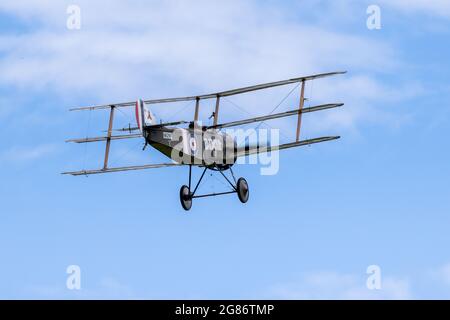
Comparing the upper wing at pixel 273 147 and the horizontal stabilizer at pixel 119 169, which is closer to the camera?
the upper wing at pixel 273 147

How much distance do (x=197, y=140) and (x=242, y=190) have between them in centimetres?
298

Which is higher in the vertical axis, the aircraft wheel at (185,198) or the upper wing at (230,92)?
the upper wing at (230,92)

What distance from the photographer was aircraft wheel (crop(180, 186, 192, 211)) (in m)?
43.5

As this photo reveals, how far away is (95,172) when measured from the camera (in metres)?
45.1

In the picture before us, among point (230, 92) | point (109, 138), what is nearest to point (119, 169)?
point (109, 138)

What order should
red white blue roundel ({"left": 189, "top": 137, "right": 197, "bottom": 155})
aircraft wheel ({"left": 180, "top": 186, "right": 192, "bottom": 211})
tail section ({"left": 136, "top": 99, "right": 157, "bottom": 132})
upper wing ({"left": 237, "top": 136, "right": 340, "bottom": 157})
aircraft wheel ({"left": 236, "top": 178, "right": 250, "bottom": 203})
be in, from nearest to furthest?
tail section ({"left": 136, "top": 99, "right": 157, "bottom": 132})
upper wing ({"left": 237, "top": 136, "right": 340, "bottom": 157})
red white blue roundel ({"left": 189, "top": 137, "right": 197, "bottom": 155})
aircraft wheel ({"left": 180, "top": 186, "right": 192, "bottom": 211})
aircraft wheel ({"left": 236, "top": 178, "right": 250, "bottom": 203})

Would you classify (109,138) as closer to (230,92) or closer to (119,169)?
(119,169)

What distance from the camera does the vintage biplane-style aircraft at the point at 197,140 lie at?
42688 mm

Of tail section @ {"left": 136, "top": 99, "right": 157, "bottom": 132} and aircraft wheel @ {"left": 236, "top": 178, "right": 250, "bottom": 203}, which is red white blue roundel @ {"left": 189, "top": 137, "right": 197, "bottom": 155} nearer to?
tail section @ {"left": 136, "top": 99, "right": 157, "bottom": 132}

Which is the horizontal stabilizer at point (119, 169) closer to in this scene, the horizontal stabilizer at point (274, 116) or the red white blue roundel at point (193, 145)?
the red white blue roundel at point (193, 145)

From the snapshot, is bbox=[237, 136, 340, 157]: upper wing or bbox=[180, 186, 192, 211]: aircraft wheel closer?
bbox=[237, 136, 340, 157]: upper wing
